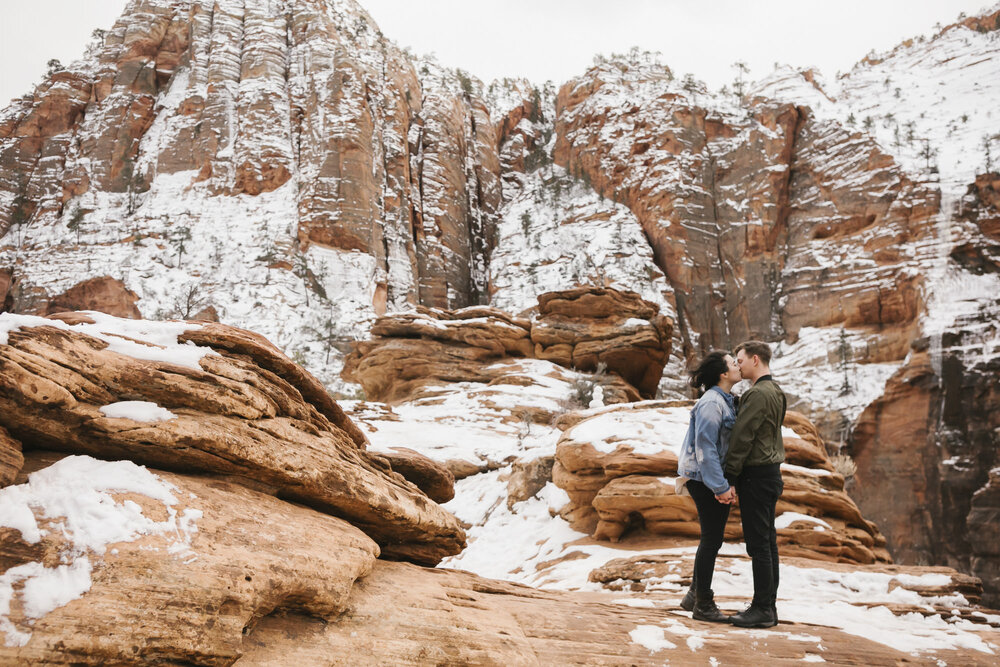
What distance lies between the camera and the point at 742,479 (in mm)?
4504

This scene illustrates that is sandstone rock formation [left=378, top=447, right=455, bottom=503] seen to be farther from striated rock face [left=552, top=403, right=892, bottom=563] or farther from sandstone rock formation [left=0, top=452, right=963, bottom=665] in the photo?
striated rock face [left=552, top=403, right=892, bottom=563]

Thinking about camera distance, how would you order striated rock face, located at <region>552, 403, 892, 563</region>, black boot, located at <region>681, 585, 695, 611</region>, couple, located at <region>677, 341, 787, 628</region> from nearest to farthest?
1. couple, located at <region>677, 341, 787, 628</region>
2. black boot, located at <region>681, 585, 695, 611</region>
3. striated rock face, located at <region>552, 403, 892, 563</region>

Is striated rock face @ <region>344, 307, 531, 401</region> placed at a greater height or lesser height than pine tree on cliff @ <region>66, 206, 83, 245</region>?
lesser

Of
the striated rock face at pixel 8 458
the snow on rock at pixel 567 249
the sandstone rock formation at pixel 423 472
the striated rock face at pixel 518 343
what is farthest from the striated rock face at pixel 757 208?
the striated rock face at pixel 8 458

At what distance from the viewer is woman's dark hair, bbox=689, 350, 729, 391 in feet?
15.9

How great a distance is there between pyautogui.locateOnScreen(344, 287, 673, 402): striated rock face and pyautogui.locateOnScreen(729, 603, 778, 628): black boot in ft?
54.8

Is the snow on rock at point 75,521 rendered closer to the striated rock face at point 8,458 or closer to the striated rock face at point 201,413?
the striated rock face at point 8,458

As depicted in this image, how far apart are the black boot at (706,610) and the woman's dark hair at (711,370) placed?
155 cm

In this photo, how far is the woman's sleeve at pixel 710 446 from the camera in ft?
14.1

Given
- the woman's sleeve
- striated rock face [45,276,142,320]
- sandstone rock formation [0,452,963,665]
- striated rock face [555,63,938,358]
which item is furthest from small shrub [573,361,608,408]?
striated rock face [45,276,142,320]

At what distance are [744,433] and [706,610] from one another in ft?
4.36

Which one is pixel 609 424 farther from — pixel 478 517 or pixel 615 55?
pixel 615 55

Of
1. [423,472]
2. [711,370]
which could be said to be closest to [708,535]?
[711,370]

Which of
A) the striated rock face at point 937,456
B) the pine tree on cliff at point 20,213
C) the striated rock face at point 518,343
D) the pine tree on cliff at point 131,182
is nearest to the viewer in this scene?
the striated rock face at point 518,343
